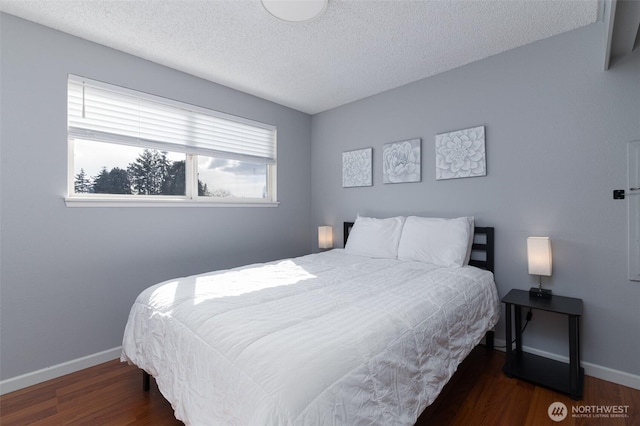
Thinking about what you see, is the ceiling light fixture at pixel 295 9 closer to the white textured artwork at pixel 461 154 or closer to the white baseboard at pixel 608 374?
the white textured artwork at pixel 461 154

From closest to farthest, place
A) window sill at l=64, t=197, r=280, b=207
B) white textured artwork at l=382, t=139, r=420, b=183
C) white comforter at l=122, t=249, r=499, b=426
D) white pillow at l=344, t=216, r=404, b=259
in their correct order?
white comforter at l=122, t=249, r=499, b=426 < window sill at l=64, t=197, r=280, b=207 < white pillow at l=344, t=216, r=404, b=259 < white textured artwork at l=382, t=139, r=420, b=183

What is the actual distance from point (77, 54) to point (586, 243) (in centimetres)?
411

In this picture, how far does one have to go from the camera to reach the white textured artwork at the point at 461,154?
2.54 meters

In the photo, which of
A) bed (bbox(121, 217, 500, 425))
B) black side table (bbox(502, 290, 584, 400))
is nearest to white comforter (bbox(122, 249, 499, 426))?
bed (bbox(121, 217, 500, 425))

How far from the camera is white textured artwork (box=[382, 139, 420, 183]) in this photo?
2.97 metres

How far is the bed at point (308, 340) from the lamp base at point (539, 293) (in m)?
0.25

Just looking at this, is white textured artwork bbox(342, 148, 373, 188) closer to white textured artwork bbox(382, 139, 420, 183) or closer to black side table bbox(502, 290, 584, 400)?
white textured artwork bbox(382, 139, 420, 183)

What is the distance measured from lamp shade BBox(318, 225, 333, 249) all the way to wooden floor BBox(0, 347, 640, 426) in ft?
6.51

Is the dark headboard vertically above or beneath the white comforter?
above

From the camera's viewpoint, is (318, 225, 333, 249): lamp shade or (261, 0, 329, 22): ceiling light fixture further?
(318, 225, 333, 249): lamp shade

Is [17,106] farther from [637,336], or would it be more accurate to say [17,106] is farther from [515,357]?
[637,336]

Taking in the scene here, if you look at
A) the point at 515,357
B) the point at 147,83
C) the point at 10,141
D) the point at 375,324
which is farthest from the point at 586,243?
the point at 10,141

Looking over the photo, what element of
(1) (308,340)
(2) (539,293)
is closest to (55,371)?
(1) (308,340)

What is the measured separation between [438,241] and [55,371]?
3.13 metres
